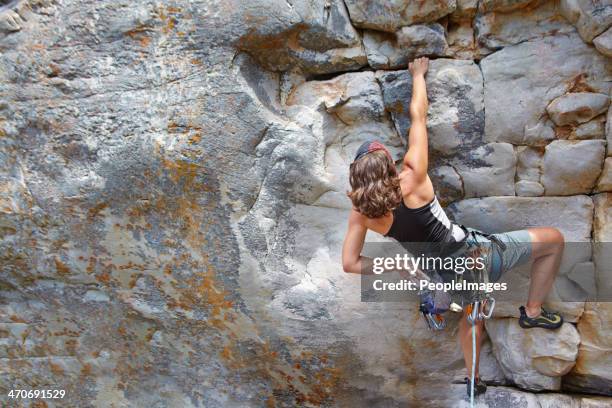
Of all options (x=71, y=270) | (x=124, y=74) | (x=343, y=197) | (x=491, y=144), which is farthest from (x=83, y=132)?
(x=491, y=144)

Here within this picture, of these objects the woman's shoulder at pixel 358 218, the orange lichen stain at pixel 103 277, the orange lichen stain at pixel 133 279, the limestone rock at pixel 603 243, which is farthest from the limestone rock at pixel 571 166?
the orange lichen stain at pixel 103 277

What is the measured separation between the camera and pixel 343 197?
3238 mm

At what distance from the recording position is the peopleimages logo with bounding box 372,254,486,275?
3.00 metres

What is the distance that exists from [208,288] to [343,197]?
1.09 meters

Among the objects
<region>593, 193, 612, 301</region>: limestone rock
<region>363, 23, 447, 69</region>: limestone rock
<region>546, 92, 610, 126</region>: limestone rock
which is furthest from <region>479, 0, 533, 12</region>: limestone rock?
<region>593, 193, 612, 301</region>: limestone rock

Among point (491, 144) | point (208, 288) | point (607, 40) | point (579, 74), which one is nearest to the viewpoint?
point (607, 40)

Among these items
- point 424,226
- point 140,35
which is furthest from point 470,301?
point 140,35

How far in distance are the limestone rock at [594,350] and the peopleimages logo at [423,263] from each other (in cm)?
77

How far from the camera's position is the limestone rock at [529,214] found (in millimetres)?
3021

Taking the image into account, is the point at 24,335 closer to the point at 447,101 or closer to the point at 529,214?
the point at 447,101

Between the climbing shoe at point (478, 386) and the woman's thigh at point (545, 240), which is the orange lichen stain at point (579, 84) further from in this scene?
the climbing shoe at point (478, 386)

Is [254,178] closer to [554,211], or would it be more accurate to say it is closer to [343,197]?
[343,197]

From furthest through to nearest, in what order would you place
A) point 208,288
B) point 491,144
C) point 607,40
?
point 208,288
point 491,144
point 607,40

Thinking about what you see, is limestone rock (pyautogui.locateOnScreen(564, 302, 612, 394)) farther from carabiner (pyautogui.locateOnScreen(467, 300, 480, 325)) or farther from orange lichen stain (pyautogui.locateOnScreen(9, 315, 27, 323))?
orange lichen stain (pyautogui.locateOnScreen(9, 315, 27, 323))
